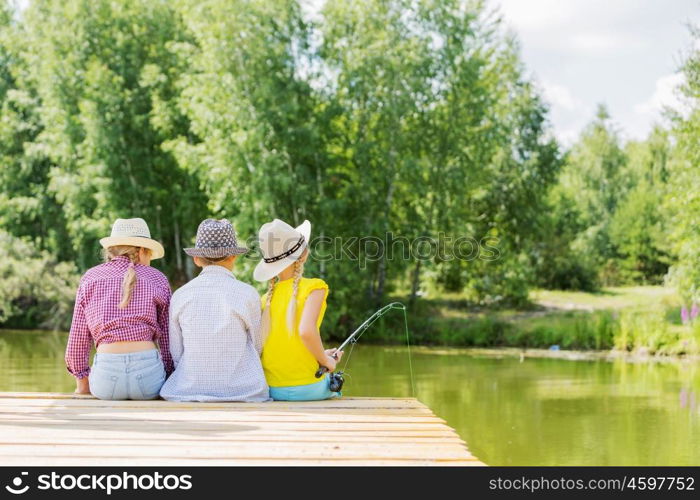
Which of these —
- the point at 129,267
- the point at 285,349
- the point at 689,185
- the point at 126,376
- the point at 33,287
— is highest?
the point at 689,185

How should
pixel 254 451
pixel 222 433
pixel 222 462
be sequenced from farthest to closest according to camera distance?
pixel 222 433
pixel 254 451
pixel 222 462

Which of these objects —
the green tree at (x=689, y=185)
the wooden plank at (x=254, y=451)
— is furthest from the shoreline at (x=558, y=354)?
the wooden plank at (x=254, y=451)

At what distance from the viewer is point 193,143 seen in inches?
891

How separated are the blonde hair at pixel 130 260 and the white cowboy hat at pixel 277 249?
0.62 m

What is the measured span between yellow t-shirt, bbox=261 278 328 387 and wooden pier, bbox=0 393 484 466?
0.21 meters

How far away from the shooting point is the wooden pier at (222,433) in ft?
11.5

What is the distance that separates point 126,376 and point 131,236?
715 millimetres

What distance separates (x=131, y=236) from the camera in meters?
5.05

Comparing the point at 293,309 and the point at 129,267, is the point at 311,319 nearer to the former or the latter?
the point at 293,309

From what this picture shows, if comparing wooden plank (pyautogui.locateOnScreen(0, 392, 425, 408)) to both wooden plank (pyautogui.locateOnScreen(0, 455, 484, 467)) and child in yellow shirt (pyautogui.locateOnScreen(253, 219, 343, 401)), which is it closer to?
child in yellow shirt (pyautogui.locateOnScreen(253, 219, 343, 401))

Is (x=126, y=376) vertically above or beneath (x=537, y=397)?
above

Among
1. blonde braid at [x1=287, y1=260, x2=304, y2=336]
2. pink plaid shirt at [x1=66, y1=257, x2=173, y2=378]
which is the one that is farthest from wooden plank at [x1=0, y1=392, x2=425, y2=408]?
blonde braid at [x1=287, y1=260, x2=304, y2=336]

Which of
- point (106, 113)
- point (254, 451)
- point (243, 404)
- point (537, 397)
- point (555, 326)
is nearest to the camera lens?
point (254, 451)

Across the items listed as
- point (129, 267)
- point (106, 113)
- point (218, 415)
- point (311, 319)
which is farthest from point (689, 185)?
point (218, 415)
